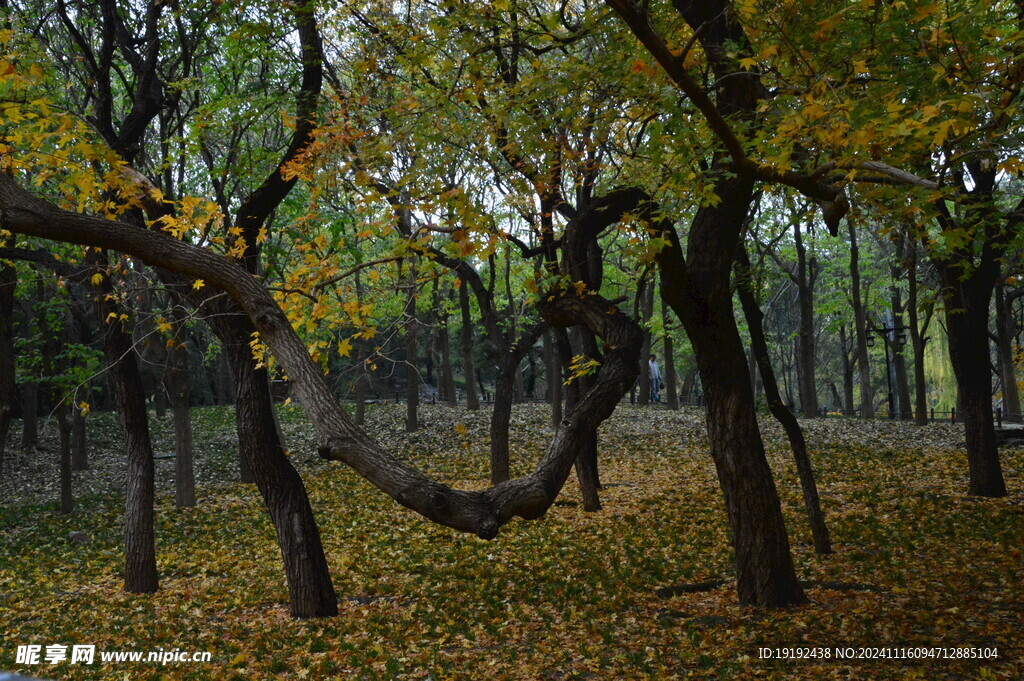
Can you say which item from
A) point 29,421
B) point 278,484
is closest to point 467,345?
point 29,421

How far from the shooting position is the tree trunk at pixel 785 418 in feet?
30.1

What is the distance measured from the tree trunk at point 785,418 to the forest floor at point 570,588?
0.37 metres

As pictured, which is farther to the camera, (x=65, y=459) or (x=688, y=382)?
(x=688, y=382)

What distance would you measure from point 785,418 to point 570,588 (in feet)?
10.3

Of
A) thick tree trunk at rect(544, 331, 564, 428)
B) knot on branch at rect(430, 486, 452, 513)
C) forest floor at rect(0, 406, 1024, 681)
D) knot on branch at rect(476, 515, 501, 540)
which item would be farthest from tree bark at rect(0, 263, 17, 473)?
knot on branch at rect(476, 515, 501, 540)

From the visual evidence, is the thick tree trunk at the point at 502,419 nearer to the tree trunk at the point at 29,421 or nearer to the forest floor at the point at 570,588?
the forest floor at the point at 570,588

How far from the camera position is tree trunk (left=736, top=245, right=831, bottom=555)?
9172mm

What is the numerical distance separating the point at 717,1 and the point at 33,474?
2171 centimetres

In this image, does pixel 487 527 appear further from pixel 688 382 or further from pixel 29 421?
pixel 688 382

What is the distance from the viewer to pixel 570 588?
29.3ft

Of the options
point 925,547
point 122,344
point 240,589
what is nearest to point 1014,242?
point 925,547

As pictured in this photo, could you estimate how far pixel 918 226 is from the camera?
6.95 m

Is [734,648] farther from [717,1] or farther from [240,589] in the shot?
[240,589]

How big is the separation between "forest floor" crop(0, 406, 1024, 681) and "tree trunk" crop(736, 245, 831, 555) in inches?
14.5
